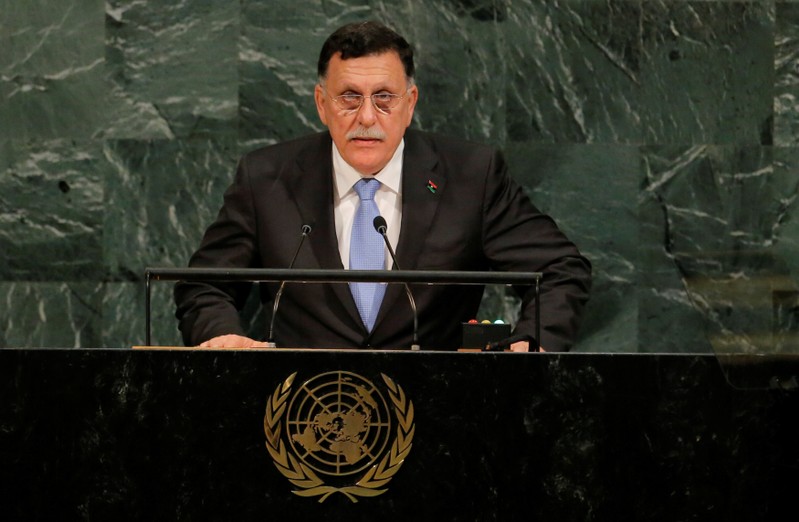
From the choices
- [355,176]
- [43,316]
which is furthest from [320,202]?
[43,316]

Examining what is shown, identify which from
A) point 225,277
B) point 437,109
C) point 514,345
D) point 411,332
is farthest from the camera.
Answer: point 437,109

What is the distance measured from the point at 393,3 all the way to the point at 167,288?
1446 millimetres

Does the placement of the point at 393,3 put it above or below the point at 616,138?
above

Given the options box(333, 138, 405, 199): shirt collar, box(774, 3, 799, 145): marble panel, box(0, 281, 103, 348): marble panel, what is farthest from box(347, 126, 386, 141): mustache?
box(774, 3, 799, 145): marble panel

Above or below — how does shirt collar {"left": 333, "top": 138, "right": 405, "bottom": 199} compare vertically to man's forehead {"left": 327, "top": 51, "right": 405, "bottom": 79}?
below

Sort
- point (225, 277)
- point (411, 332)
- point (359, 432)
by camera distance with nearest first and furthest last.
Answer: point (359, 432), point (225, 277), point (411, 332)

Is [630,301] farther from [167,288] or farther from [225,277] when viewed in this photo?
[225,277]

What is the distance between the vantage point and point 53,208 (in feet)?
17.1

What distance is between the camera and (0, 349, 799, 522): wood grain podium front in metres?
2.80

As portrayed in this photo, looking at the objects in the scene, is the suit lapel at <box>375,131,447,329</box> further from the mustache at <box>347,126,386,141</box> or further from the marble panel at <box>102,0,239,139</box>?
the marble panel at <box>102,0,239,139</box>

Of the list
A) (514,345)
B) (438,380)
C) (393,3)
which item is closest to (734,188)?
(393,3)

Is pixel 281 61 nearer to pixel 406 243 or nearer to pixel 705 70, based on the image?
pixel 406 243

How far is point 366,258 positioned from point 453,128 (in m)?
1.04

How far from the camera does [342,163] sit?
4523mm
